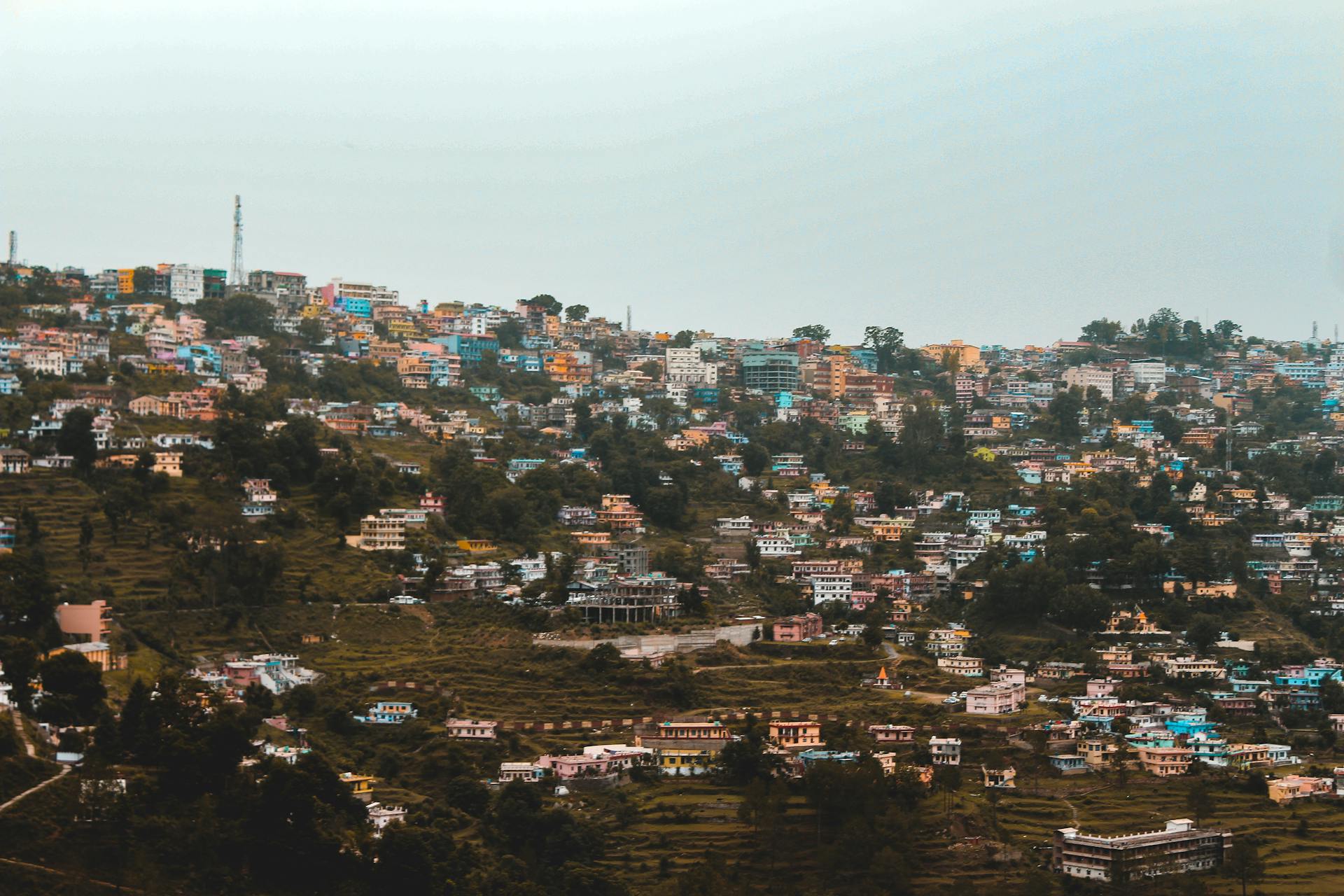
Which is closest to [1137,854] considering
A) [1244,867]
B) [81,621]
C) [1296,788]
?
[1244,867]

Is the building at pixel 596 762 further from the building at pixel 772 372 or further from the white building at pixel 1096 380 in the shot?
Answer: the white building at pixel 1096 380

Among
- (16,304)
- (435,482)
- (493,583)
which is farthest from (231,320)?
(493,583)

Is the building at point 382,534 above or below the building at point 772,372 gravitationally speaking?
below

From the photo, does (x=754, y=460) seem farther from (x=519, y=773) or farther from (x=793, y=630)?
(x=519, y=773)

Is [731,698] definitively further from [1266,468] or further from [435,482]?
[1266,468]

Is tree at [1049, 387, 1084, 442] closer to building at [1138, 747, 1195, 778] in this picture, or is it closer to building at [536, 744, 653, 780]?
building at [1138, 747, 1195, 778]

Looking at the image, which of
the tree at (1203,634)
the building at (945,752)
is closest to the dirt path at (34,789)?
the building at (945,752)

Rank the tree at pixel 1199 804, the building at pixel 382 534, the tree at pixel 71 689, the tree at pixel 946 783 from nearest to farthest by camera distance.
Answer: the tree at pixel 71 689
the tree at pixel 1199 804
the tree at pixel 946 783
the building at pixel 382 534
